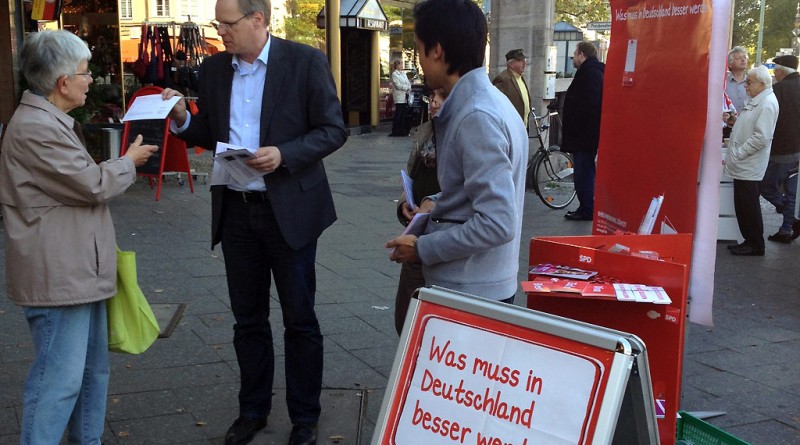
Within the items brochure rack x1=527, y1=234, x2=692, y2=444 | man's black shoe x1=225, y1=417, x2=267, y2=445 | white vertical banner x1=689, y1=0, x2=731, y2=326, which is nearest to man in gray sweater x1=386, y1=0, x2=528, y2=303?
brochure rack x1=527, y1=234, x2=692, y2=444

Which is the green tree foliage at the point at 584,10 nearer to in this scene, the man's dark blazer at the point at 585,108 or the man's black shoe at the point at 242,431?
the man's dark blazer at the point at 585,108

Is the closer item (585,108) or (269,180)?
(269,180)

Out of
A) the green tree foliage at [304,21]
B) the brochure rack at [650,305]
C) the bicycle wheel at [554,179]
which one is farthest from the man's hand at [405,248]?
the green tree foliage at [304,21]

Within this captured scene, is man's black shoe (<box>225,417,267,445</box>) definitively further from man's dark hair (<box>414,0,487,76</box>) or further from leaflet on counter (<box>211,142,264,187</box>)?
man's dark hair (<box>414,0,487,76</box>)

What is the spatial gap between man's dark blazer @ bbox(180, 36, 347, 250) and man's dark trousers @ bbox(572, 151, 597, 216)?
21.6 feet

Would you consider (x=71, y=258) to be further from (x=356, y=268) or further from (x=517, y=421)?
(x=356, y=268)

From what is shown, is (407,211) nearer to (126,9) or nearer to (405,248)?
(405,248)

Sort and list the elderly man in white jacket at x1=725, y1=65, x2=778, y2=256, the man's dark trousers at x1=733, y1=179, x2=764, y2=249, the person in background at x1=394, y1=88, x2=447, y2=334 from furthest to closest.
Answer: the man's dark trousers at x1=733, y1=179, x2=764, y2=249, the elderly man in white jacket at x1=725, y1=65, x2=778, y2=256, the person in background at x1=394, y1=88, x2=447, y2=334

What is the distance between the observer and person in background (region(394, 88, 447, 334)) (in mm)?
3572

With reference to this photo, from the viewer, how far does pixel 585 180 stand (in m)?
10.1

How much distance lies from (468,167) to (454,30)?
44cm

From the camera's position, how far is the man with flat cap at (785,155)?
8.90 m

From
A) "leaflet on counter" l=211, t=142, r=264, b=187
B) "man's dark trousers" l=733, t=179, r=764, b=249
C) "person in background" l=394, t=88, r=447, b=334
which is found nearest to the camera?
"leaflet on counter" l=211, t=142, r=264, b=187

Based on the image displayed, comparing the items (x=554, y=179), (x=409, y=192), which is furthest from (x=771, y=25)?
(x=409, y=192)
